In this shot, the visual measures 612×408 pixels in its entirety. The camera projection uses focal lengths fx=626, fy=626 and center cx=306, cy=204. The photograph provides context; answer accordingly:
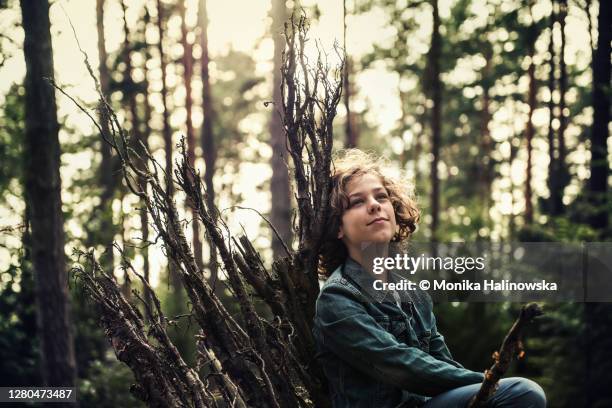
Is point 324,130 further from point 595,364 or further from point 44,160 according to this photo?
point 595,364

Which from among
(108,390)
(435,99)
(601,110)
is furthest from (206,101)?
(601,110)

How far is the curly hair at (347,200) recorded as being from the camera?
8.59 feet

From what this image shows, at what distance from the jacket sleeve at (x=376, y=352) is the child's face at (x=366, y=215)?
0.95 ft

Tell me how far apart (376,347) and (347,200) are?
67 centimetres

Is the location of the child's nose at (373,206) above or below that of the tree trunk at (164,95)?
below

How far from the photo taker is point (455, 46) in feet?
53.4

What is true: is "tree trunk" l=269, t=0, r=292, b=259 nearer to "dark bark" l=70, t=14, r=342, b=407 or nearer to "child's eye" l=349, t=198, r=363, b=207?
"dark bark" l=70, t=14, r=342, b=407

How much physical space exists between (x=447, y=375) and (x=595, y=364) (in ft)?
18.1

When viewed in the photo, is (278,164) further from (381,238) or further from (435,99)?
(381,238)

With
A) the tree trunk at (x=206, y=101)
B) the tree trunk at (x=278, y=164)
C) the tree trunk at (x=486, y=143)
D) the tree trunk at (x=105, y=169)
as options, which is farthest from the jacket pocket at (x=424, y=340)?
the tree trunk at (x=486, y=143)

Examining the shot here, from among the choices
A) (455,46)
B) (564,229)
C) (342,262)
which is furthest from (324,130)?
(455,46)

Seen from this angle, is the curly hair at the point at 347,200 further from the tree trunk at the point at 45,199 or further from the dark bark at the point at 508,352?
the tree trunk at the point at 45,199

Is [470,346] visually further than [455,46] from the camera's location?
No

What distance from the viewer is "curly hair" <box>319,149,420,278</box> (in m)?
2.62
